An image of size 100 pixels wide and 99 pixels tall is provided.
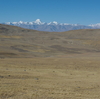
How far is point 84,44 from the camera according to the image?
81.1m

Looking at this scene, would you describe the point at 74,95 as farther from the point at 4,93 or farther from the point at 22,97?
the point at 4,93

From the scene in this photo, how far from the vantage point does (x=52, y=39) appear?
278 feet

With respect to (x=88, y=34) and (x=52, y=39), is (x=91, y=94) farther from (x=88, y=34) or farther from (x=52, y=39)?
(x=88, y=34)

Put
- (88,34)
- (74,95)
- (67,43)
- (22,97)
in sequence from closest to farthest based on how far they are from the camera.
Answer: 1. (22,97)
2. (74,95)
3. (67,43)
4. (88,34)

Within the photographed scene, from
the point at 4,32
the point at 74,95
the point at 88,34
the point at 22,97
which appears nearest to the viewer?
the point at 22,97

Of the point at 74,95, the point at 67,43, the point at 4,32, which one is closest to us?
the point at 74,95

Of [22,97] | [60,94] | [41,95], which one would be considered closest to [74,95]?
[60,94]

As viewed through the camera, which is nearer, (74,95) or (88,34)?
(74,95)

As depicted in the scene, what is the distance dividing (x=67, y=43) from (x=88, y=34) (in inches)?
903

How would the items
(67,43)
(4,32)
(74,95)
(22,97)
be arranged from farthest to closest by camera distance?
(4,32), (67,43), (74,95), (22,97)

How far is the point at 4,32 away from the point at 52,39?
801 inches

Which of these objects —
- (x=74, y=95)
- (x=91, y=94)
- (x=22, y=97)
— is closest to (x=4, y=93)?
(x=22, y=97)

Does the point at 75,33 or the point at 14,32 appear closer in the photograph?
the point at 14,32

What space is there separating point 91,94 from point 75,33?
298ft
